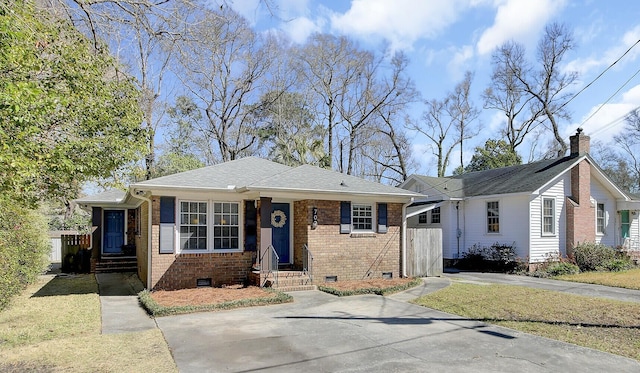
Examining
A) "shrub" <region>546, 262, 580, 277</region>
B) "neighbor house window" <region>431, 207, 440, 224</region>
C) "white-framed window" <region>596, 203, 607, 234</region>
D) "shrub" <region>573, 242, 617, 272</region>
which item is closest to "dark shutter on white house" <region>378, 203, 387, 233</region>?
"neighbor house window" <region>431, 207, 440, 224</region>

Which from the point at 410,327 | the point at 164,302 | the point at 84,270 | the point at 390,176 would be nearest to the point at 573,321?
the point at 410,327

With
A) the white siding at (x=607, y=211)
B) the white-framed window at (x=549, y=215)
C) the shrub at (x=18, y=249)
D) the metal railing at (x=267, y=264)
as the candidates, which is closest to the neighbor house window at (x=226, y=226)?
the metal railing at (x=267, y=264)

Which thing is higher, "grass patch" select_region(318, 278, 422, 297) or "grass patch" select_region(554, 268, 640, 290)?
"grass patch" select_region(318, 278, 422, 297)

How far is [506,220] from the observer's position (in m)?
18.2

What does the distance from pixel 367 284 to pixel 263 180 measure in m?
4.39

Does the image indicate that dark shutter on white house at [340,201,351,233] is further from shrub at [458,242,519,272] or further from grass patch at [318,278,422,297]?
shrub at [458,242,519,272]

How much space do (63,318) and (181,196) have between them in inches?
172

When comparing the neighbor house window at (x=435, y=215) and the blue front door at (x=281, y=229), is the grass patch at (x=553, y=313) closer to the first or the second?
the blue front door at (x=281, y=229)

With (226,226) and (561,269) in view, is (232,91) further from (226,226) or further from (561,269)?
(561,269)

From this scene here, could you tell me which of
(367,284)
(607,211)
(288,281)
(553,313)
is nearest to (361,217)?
(367,284)

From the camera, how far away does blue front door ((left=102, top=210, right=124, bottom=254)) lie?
18688 mm

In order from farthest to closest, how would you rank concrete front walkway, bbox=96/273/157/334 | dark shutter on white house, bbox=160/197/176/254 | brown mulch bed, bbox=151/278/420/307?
dark shutter on white house, bbox=160/197/176/254
brown mulch bed, bbox=151/278/420/307
concrete front walkway, bbox=96/273/157/334

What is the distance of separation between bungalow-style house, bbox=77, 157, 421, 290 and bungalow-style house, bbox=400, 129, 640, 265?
9.53ft

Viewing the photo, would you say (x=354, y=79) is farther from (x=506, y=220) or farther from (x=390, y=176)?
(x=506, y=220)
